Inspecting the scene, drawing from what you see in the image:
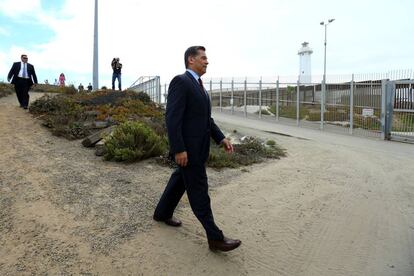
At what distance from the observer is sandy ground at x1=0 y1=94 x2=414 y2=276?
4441mm

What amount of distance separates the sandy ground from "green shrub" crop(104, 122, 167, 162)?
0.17 m

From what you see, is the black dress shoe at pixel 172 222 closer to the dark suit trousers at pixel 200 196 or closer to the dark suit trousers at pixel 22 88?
the dark suit trousers at pixel 200 196

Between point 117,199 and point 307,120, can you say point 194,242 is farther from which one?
point 307,120

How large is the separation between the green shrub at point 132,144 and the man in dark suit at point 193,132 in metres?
3.34

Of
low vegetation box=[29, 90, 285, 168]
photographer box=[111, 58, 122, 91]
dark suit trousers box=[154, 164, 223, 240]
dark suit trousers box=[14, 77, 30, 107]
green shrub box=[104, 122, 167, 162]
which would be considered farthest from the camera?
photographer box=[111, 58, 122, 91]

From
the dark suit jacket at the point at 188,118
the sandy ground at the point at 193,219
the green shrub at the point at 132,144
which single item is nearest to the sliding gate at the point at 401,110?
the sandy ground at the point at 193,219

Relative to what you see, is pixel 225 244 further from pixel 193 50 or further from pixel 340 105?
pixel 340 105

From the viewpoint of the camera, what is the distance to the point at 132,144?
8.01 meters

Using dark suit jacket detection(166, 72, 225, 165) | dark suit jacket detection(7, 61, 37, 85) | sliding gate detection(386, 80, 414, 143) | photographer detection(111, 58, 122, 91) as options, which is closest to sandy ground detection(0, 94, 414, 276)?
dark suit jacket detection(166, 72, 225, 165)

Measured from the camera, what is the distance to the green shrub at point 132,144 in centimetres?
771

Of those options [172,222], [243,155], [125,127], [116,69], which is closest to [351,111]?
[243,155]

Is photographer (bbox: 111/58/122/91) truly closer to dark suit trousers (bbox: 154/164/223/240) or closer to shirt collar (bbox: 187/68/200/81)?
shirt collar (bbox: 187/68/200/81)

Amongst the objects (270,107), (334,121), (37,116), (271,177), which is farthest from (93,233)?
(270,107)

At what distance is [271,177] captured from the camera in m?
7.83
